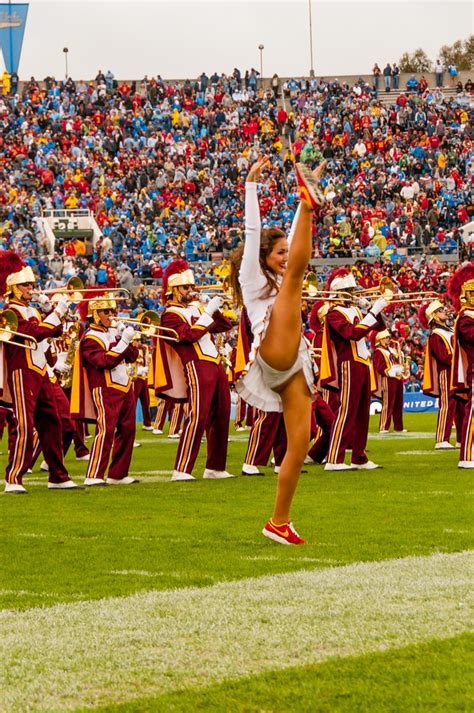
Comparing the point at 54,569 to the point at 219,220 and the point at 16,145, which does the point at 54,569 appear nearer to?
the point at 219,220

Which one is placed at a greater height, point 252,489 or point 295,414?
point 295,414

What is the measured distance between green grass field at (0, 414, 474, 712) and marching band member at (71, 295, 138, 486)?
7.73 feet

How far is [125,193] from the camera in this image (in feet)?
119

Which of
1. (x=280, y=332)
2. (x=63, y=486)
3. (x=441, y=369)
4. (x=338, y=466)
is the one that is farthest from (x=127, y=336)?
(x=441, y=369)

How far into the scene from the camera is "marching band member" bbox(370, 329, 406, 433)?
19.7 m

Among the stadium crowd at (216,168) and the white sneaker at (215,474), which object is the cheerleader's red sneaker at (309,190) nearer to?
the white sneaker at (215,474)

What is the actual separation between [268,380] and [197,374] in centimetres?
496

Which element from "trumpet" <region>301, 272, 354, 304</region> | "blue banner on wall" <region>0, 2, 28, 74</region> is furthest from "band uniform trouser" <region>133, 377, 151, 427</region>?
"blue banner on wall" <region>0, 2, 28, 74</region>

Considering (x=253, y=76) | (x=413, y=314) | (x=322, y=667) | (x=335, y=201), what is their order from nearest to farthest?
(x=322, y=667), (x=413, y=314), (x=335, y=201), (x=253, y=76)

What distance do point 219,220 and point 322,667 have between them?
1246 inches

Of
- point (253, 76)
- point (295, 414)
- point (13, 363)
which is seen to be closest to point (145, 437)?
point (13, 363)

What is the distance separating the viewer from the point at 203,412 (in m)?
11.4

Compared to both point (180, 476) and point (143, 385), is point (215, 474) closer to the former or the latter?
point (180, 476)

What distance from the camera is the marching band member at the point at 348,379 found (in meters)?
12.1
